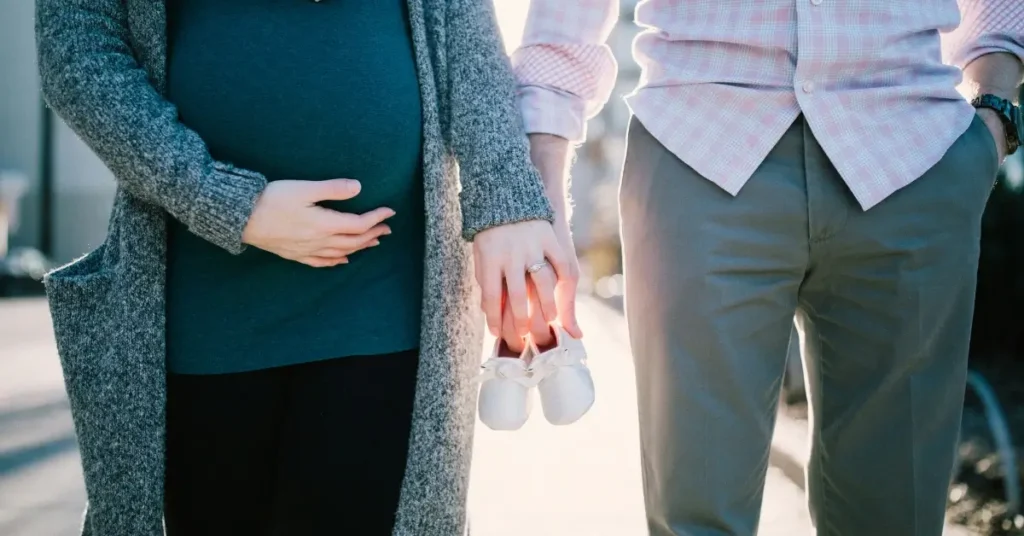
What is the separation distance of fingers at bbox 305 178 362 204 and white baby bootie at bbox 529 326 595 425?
40 cm

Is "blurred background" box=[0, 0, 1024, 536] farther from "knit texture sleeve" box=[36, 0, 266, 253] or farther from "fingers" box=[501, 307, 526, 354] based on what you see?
"knit texture sleeve" box=[36, 0, 266, 253]

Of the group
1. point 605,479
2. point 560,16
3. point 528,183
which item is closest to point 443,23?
point 560,16

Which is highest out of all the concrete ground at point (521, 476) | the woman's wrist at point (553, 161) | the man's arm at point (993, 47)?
the man's arm at point (993, 47)

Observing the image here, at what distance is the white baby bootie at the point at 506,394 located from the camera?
1534 millimetres

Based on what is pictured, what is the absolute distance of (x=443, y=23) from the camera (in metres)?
1.69

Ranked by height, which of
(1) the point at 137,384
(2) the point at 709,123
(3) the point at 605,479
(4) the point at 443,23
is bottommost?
(3) the point at 605,479

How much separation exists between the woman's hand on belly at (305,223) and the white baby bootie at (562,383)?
359mm

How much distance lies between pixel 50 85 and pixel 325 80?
1.42 feet

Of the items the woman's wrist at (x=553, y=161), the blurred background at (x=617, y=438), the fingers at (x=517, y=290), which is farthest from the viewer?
the blurred background at (x=617, y=438)

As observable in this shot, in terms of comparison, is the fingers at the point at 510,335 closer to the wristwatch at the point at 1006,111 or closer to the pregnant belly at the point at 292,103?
the pregnant belly at the point at 292,103

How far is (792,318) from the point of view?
1.67 metres

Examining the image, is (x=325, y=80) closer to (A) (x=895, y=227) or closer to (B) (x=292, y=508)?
(B) (x=292, y=508)

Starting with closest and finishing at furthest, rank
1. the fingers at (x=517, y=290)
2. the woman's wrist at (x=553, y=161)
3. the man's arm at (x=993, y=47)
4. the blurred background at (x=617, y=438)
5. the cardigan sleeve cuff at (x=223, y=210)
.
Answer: the cardigan sleeve cuff at (x=223, y=210), the fingers at (x=517, y=290), the woman's wrist at (x=553, y=161), the man's arm at (x=993, y=47), the blurred background at (x=617, y=438)

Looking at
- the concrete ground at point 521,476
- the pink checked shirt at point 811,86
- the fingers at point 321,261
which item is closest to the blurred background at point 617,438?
the concrete ground at point 521,476
